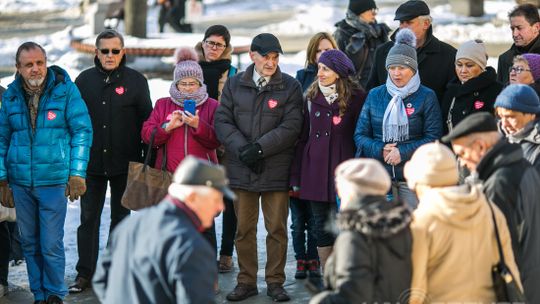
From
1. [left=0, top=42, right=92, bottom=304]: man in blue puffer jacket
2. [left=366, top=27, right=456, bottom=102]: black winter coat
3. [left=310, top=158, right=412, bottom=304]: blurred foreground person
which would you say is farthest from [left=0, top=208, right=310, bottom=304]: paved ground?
[left=310, top=158, right=412, bottom=304]: blurred foreground person

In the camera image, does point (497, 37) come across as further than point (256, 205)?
Yes

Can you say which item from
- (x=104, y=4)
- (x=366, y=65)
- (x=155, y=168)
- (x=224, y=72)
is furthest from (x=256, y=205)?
(x=104, y=4)

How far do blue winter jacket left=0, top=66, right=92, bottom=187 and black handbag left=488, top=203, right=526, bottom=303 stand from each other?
381 centimetres

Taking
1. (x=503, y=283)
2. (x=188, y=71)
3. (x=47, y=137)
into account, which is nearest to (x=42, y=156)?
(x=47, y=137)

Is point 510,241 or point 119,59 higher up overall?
point 119,59

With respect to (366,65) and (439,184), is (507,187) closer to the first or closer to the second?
(439,184)

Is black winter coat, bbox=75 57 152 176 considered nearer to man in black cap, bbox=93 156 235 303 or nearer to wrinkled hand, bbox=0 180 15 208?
wrinkled hand, bbox=0 180 15 208

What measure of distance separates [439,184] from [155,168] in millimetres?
3584

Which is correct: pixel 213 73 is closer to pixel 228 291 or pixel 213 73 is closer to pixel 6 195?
pixel 228 291

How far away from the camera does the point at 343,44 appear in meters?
11.0

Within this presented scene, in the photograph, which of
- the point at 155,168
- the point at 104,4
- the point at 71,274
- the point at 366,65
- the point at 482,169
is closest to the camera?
the point at 482,169

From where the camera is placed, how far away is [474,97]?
862 cm

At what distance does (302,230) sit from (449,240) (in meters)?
3.88

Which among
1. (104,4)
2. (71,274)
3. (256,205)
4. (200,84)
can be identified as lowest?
(71,274)
